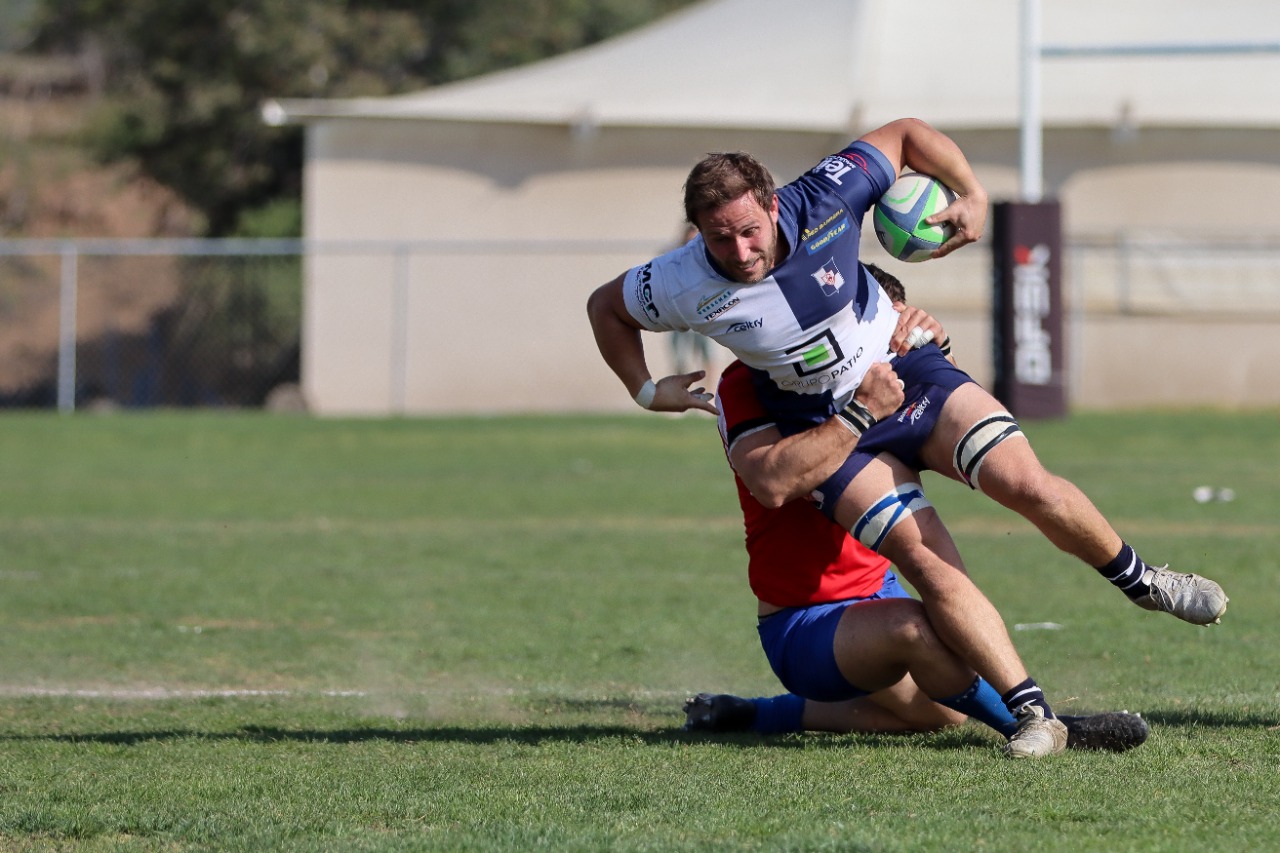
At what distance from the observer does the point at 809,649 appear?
535 cm

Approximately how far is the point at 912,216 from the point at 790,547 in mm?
1164

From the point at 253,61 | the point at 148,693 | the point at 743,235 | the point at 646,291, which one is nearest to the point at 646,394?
the point at 646,291

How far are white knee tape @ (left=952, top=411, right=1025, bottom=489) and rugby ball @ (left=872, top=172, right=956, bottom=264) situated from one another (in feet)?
2.30

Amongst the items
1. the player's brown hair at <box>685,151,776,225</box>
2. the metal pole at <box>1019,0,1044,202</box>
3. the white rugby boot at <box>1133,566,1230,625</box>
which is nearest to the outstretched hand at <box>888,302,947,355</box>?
the player's brown hair at <box>685,151,776,225</box>

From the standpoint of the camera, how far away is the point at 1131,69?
1008 inches

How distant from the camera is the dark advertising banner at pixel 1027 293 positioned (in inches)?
759

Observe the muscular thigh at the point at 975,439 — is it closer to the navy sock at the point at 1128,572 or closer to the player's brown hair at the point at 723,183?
the navy sock at the point at 1128,572

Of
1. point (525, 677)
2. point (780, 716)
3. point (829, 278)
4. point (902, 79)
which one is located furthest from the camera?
point (902, 79)

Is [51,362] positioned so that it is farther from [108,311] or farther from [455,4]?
[455,4]

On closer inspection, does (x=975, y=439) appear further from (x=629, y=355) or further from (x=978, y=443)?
(x=629, y=355)

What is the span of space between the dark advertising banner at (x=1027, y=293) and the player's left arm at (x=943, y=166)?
13.9 metres

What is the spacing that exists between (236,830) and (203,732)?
5.17 feet

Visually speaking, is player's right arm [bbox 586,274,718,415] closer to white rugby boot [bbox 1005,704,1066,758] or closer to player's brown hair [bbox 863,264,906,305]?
player's brown hair [bbox 863,264,906,305]

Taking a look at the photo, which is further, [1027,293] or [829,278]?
[1027,293]
